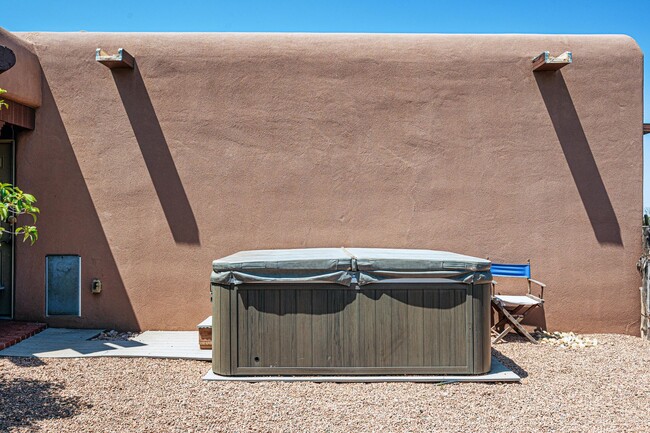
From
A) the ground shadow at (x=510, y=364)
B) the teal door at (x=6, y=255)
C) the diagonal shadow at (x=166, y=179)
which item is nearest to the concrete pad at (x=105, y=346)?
the teal door at (x=6, y=255)

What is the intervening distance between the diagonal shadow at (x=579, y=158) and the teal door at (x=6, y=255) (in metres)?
7.83

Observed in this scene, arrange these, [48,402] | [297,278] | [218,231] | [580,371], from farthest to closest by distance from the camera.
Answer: [218,231] < [580,371] < [297,278] < [48,402]

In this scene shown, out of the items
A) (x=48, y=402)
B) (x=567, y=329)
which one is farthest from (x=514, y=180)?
(x=48, y=402)

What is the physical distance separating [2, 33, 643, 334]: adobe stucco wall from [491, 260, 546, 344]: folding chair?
28cm

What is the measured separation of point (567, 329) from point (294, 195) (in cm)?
446

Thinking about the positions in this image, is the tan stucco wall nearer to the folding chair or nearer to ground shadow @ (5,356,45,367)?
ground shadow @ (5,356,45,367)

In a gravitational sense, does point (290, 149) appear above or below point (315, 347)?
above

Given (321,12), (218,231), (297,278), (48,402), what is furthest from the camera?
(321,12)

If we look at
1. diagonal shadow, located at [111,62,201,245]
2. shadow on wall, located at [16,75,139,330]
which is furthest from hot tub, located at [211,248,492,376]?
shadow on wall, located at [16,75,139,330]

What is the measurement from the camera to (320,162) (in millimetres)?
7570

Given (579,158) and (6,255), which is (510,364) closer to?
(579,158)

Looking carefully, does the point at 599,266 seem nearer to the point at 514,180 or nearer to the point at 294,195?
the point at 514,180

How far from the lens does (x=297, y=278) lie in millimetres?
5391

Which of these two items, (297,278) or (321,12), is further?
(321,12)
